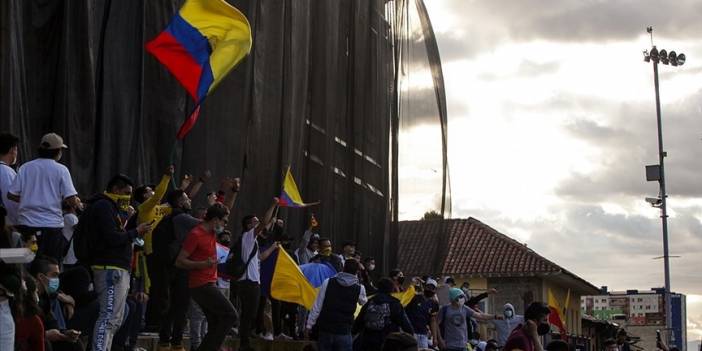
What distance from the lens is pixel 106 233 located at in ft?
31.1

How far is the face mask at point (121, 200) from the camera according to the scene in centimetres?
982

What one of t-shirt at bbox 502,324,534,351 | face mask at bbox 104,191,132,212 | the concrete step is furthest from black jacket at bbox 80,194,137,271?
t-shirt at bbox 502,324,534,351

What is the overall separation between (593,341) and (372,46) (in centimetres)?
4191

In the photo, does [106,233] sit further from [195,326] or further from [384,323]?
[384,323]

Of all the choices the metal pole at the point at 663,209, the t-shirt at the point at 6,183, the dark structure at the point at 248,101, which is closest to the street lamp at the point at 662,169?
the metal pole at the point at 663,209

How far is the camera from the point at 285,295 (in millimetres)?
14172

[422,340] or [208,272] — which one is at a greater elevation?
[208,272]

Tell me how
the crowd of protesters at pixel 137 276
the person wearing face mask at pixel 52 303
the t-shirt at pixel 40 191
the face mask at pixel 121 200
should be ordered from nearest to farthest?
the person wearing face mask at pixel 52 303, the crowd of protesters at pixel 137 276, the t-shirt at pixel 40 191, the face mask at pixel 121 200

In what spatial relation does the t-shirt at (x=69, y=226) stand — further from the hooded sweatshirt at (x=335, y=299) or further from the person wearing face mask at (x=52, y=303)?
the hooded sweatshirt at (x=335, y=299)

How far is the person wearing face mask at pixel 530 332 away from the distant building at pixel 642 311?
64.7 m

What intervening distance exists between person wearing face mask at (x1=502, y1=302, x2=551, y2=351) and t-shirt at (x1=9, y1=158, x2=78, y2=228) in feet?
13.4

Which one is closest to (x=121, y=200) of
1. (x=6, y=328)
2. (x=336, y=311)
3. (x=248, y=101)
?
(x=6, y=328)

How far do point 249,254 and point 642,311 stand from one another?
96.9 meters

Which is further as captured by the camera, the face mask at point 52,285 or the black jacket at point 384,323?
the black jacket at point 384,323
